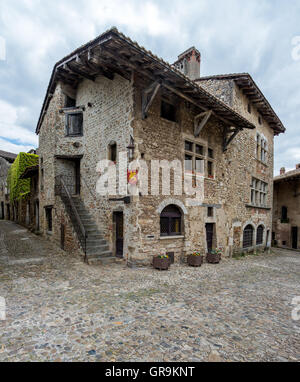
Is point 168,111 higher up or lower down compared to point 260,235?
higher up

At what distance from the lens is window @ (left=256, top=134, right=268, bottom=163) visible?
1410cm

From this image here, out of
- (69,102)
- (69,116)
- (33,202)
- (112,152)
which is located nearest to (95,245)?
(112,152)

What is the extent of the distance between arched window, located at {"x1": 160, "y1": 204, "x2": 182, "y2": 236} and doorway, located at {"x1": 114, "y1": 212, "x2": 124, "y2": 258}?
156 cm

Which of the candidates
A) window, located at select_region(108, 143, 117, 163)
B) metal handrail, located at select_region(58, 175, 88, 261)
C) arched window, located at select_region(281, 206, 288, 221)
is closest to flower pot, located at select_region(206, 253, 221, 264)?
metal handrail, located at select_region(58, 175, 88, 261)

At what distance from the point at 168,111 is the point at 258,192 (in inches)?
356

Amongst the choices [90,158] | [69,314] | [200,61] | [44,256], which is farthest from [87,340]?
[200,61]

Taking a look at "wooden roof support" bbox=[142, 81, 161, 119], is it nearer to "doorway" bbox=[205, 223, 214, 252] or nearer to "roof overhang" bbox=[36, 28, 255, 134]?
"roof overhang" bbox=[36, 28, 255, 134]

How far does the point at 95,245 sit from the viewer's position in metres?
8.45

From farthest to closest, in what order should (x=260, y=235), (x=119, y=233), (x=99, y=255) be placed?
(x=260, y=235), (x=119, y=233), (x=99, y=255)

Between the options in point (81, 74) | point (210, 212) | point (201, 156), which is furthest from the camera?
Answer: point (210, 212)

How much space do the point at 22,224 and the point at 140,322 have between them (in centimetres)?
1843

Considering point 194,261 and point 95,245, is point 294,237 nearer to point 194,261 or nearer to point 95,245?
point 194,261

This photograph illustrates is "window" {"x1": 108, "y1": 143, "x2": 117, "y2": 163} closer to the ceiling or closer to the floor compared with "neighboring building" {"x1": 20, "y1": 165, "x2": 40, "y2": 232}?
closer to the ceiling

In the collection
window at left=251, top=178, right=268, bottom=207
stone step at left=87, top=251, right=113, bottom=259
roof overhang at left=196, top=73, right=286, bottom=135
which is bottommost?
stone step at left=87, top=251, right=113, bottom=259
